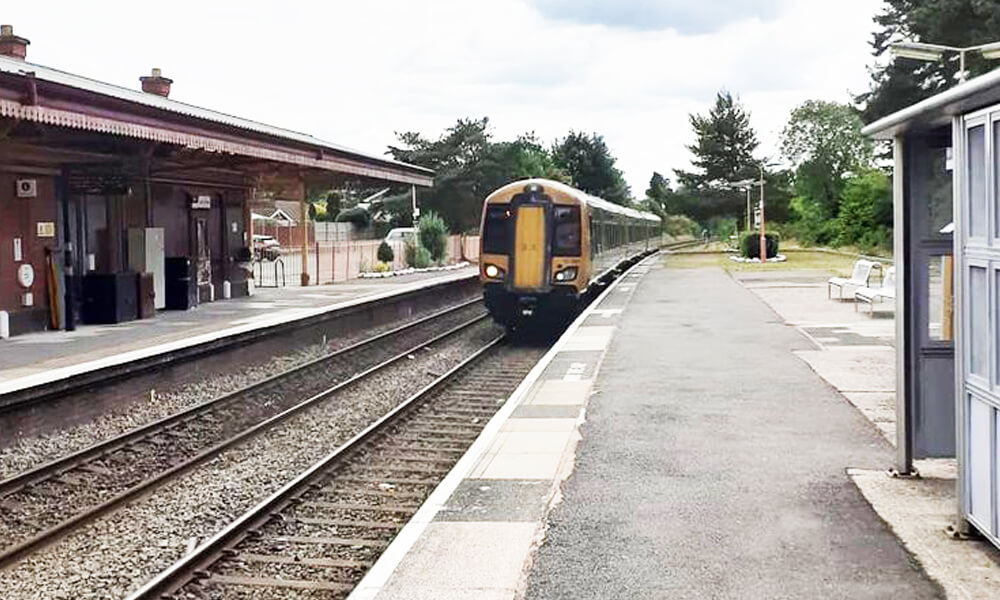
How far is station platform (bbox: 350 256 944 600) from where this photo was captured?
568cm

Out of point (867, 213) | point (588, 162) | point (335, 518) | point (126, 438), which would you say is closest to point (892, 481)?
point (335, 518)

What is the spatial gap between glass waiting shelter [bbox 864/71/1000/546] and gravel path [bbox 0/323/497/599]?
16.7 ft

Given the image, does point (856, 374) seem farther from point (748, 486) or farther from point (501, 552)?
point (501, 552)

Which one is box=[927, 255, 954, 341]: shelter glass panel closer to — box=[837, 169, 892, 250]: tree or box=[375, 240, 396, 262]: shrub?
box=[375, 240, 396, 262]: shrub

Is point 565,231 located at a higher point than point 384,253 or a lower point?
higher

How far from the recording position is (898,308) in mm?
7586

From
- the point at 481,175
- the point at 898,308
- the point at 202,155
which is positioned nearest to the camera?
Result: the point at 898,308

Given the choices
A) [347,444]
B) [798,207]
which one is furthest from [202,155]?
[798,207]

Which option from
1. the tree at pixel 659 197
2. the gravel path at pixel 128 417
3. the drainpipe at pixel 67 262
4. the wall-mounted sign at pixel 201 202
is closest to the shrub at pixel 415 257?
the wall-mounted sign at pixel 201 202

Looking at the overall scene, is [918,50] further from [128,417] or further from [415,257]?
[415,257]

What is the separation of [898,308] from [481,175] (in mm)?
60570

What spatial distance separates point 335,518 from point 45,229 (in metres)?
11.5

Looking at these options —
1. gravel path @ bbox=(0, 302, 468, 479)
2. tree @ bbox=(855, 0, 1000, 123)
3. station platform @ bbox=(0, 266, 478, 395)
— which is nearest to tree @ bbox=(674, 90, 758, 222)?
tree @ bbox=(855, 0, 1000, 123)

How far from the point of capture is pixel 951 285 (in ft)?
24.1
